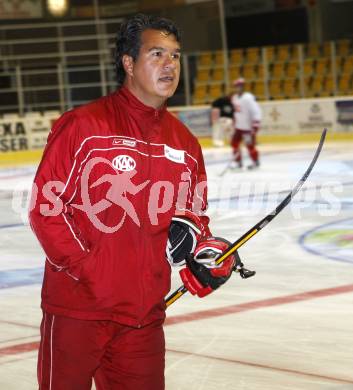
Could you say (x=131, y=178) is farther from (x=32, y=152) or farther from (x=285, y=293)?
(x=32, y=152)

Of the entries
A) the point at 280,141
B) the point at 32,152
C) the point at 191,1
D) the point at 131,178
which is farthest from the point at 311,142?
the point at 131,178

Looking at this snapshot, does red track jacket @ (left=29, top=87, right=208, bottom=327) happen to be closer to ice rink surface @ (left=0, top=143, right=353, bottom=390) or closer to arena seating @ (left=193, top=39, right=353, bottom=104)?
ice rink surface @ (left=0, top=143, right=353, bottom=390)

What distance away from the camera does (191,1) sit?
29.2 meters

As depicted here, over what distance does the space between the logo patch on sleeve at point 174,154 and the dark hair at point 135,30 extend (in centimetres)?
28

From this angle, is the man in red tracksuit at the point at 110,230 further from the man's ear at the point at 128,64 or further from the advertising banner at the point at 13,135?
the advertising banner at the point at 13,135

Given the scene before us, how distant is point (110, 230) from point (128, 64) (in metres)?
0.50

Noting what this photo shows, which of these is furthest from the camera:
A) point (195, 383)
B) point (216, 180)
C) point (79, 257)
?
point (216, 180)

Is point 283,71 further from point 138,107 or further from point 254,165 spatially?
point 138,107

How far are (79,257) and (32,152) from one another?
19.1 metres

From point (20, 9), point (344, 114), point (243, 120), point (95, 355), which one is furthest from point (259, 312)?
point (20, 9)

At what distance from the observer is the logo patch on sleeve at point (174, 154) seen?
113 inches

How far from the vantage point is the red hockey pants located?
1671 cm

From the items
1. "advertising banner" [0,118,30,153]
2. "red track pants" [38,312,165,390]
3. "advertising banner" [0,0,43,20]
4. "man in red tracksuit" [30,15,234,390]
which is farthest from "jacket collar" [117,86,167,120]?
"advertising banner" [0,0,43,20]

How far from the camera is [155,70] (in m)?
2.85
